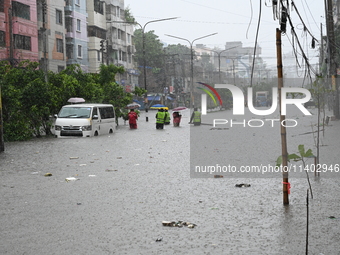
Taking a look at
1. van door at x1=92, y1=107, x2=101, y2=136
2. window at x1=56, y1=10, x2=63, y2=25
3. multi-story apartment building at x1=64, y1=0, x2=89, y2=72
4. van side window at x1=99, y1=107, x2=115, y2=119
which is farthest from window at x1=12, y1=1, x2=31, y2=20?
van door at x1=92, y1=107, x2=101, y2=136

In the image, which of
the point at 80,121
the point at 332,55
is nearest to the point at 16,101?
the point at 80,121

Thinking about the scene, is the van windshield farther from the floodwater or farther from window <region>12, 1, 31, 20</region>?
window <region>12, 1, 31, 20</region>

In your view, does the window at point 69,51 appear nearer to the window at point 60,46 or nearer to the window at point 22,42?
the window at point 60,46

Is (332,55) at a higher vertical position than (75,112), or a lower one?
higher

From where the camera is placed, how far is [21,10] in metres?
47.3

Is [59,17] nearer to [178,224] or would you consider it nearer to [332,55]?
[332,55]

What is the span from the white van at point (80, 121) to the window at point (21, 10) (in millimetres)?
22308

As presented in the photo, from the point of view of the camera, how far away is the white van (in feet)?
83.9

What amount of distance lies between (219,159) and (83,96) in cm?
1750

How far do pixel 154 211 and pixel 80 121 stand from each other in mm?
18065

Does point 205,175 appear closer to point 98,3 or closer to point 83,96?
point 83,96

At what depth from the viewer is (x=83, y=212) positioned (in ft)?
26.5

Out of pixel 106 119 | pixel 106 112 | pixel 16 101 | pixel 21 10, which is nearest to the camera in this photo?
pixel 16 101

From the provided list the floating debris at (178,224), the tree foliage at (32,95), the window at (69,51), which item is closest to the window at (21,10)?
the window at (69,51)
